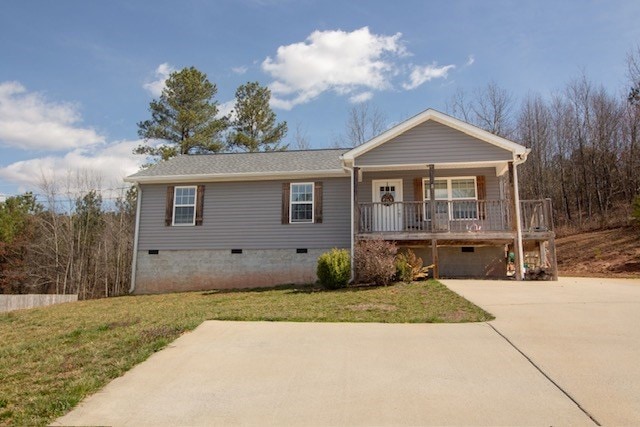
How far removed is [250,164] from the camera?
16172 millimetres

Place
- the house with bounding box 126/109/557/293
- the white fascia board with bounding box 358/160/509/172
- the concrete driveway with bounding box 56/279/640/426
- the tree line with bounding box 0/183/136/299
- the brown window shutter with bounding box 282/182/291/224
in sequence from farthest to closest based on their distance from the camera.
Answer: the tree line with bounding box 0/183/136/299 → the brown window shutter with bounding box 282/182/291/224 → the house with bounding box 126/109/557/293 → the white fascia board with bounding box 358/160/509/172 → the concrete driveway with bounding box 56/279/640/426

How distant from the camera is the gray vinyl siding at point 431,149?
507 inches

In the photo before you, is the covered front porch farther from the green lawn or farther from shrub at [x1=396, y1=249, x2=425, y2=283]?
the green lawn

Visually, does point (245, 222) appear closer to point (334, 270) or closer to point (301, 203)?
point (301, 203)

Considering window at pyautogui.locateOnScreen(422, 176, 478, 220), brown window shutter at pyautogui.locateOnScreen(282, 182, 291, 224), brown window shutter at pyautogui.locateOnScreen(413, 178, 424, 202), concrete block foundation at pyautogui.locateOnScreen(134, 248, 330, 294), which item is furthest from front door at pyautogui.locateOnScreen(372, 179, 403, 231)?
brown window shutter at pyautogui.locateOnScreen(282, 182, 291, 224)

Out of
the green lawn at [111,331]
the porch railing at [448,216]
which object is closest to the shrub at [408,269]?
the green lawn at [111,331]

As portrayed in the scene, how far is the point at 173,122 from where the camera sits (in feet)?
94.3

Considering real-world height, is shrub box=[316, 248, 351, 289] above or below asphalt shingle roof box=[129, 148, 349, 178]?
below

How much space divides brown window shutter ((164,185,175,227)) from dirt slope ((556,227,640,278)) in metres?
15.3

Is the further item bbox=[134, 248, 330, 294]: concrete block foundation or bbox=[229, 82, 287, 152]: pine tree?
bbox=[229, 82, 287, 152]: pine tree

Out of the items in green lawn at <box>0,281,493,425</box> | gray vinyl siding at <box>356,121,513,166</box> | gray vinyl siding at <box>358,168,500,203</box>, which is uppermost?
gray vinyl siding at <box>356,121,513,166</box>

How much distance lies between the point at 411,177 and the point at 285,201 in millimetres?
4599

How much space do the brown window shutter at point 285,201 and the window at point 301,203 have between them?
0.38 feet

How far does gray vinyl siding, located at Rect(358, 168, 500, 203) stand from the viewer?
14148 millimetres
